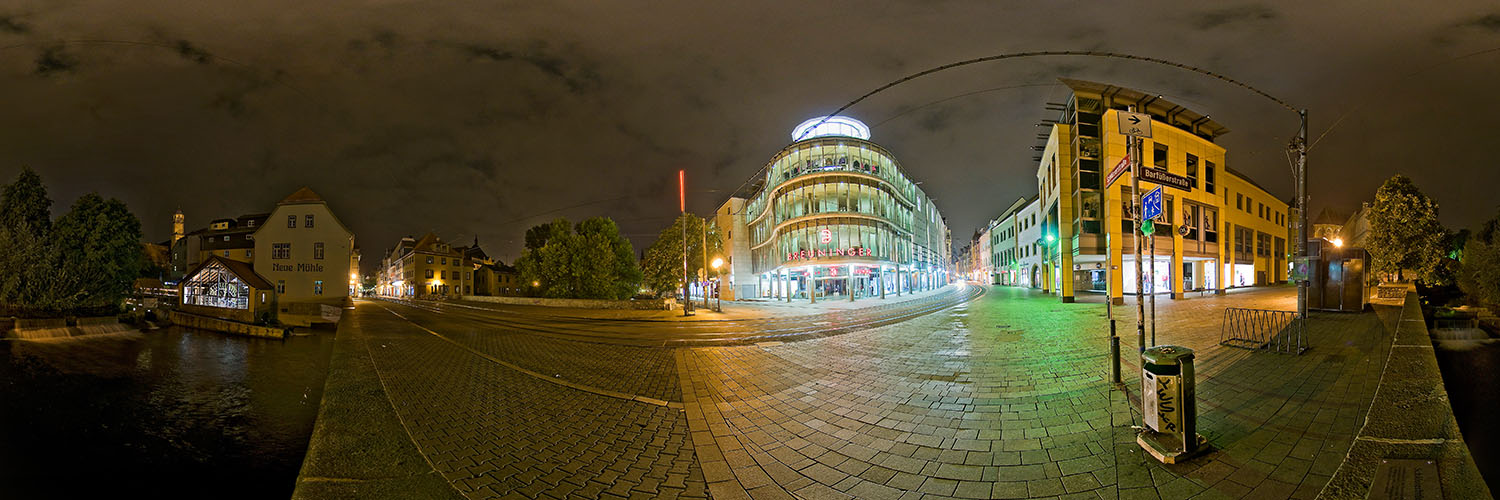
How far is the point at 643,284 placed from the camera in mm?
42594

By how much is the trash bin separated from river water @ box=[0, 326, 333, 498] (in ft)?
29.4

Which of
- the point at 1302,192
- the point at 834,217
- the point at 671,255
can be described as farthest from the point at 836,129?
the point at 1302,192

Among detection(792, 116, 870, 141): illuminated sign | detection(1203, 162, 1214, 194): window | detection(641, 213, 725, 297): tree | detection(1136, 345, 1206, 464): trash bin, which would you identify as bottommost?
detection(1136, 345, 1206, 464): trash bin

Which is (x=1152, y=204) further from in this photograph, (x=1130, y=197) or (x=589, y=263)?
(x=589, y=263)

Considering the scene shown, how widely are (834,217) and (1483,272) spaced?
1189 inches

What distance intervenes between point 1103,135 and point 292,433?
3500 cm

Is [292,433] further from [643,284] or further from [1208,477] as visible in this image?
[643,284]

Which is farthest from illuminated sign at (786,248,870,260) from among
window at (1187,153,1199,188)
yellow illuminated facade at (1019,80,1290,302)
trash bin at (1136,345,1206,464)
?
trash bin at (1136,345,1206,464)

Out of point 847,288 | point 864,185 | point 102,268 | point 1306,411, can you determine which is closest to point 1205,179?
point 864,185

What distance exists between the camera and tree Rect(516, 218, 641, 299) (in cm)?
3584

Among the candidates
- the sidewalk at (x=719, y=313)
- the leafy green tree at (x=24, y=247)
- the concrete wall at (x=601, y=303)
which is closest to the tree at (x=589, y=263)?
the concrete wall at (x=601, y=303)

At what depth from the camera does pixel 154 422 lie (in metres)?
8.91

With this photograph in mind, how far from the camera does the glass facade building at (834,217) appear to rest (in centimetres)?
4097

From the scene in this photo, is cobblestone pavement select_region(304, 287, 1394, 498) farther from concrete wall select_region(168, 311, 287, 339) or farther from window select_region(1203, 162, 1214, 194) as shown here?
window select_region(1203, 162, 1214, 194)
